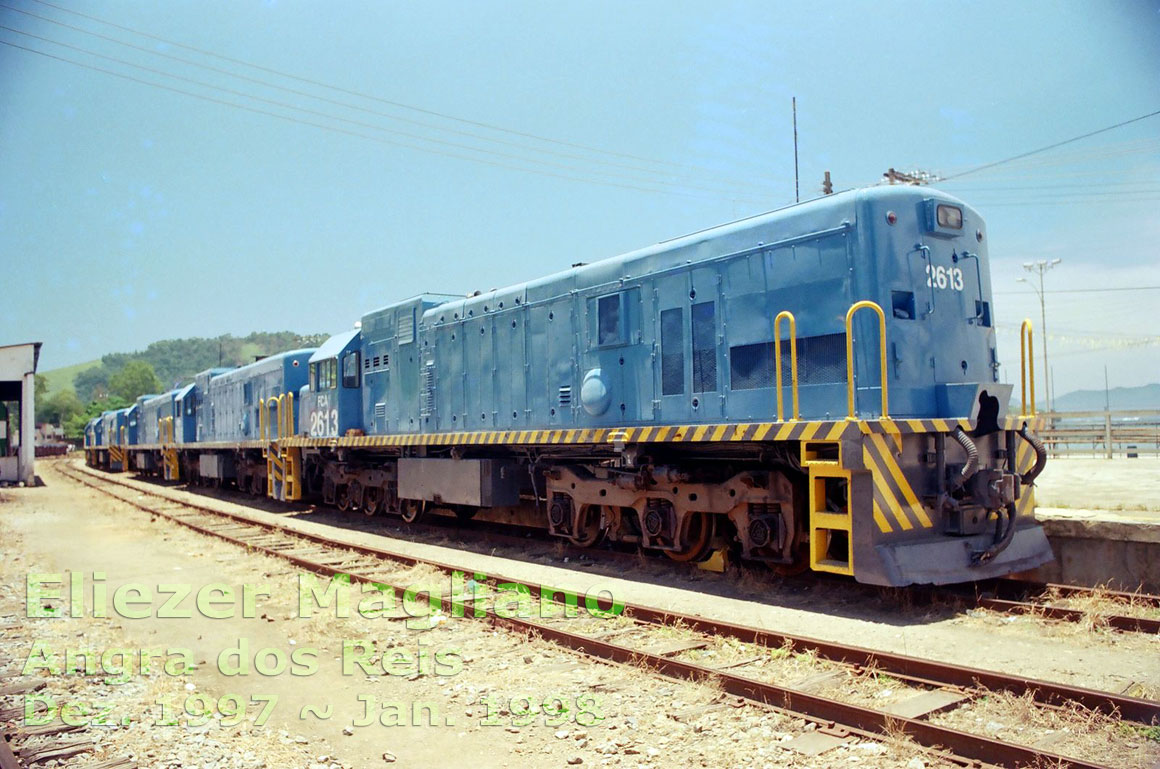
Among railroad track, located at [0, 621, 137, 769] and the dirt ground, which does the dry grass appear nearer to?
railroad track, located at [0, 621, 137, 769]

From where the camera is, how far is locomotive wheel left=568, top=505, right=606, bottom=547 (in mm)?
10398

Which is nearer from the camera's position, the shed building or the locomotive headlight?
the locomotive headlight

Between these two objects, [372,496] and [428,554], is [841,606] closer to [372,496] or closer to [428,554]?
[428,554]

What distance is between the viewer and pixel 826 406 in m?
7.68

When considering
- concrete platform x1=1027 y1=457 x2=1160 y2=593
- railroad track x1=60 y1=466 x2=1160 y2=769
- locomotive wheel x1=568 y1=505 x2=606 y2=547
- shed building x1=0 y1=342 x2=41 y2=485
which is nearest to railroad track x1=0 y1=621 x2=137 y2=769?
railroad track x1=60 y1=466 x2=1160 y2=769

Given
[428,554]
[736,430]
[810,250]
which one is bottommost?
[428,554]

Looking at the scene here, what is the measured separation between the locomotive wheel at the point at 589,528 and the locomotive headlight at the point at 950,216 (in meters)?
5.13

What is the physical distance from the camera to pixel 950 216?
7875 mm

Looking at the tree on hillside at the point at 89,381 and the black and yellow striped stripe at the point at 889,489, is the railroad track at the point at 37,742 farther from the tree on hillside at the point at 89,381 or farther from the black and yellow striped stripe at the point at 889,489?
the tree on hillside at the point at 89,381

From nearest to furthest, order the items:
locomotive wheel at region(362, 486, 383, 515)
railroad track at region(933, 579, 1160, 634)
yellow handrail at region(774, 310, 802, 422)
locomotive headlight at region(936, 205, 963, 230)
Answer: railroad track at region(933, 579, 1160, 634)
yellow handrail at region(774, 310, 802, 422)
locomotive headlight at region(936, 205, 963, 230)
locomotive wheel at region(362, 486, 383, 515)

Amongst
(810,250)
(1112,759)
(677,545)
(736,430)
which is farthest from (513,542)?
(1112,759)

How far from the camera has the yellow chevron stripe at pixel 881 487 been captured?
6.82 metres

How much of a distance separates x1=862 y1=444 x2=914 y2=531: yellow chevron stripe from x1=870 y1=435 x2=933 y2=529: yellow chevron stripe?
105 millimetres

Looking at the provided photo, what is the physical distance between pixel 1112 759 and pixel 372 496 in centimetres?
1400
